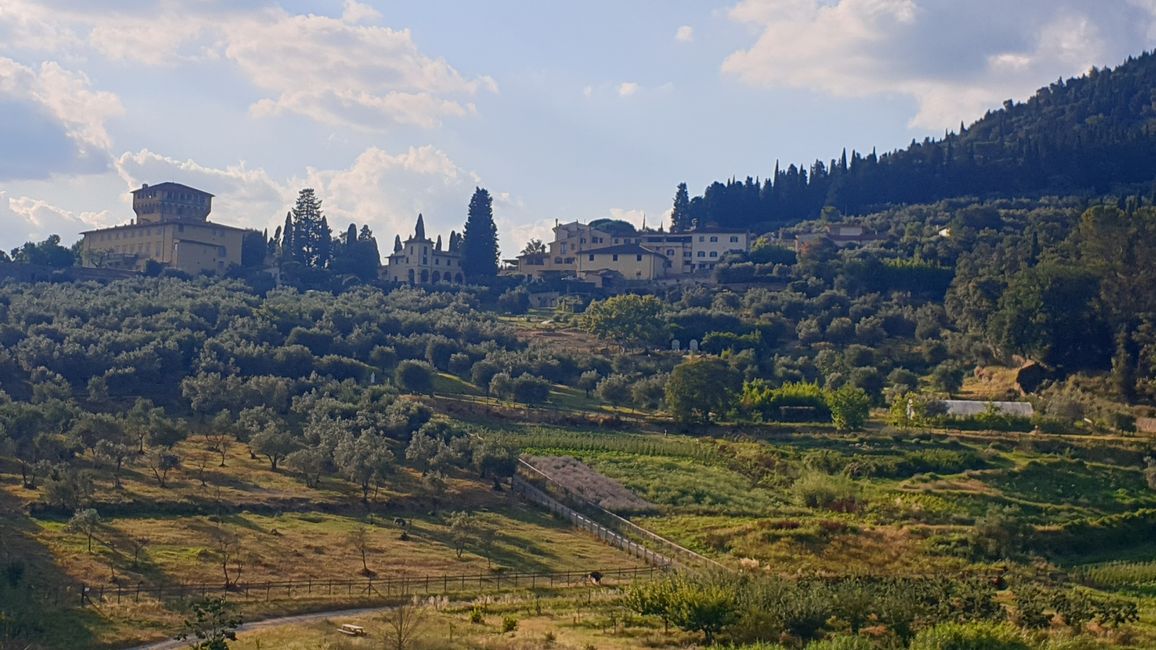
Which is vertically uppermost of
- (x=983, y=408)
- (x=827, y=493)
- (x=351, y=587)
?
(x=983, y=408)

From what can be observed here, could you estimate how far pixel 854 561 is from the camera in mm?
46938

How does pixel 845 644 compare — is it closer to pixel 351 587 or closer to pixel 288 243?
pixel 351 587

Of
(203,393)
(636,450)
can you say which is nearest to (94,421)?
(203,393)

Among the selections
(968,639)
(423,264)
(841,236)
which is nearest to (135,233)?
(423,264)

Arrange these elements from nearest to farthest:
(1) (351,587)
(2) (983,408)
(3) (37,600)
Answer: (3) (37,600) → (1) (351,587) → (2) (983,408)

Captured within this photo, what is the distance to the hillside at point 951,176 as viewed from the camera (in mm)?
151125

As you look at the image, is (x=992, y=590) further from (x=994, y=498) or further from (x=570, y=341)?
(x=570, y=341)

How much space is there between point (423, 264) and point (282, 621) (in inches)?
3522

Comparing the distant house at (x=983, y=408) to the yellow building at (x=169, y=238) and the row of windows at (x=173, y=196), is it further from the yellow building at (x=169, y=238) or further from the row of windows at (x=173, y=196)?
the row of windows at (x=173, y=196)

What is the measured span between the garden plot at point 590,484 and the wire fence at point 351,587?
9.19m

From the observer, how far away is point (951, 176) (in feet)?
516

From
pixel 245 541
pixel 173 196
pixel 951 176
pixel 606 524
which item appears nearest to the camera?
pixel 245 541

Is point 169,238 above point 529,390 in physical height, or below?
above

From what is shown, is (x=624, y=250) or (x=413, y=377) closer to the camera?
(x=413, y=377)
